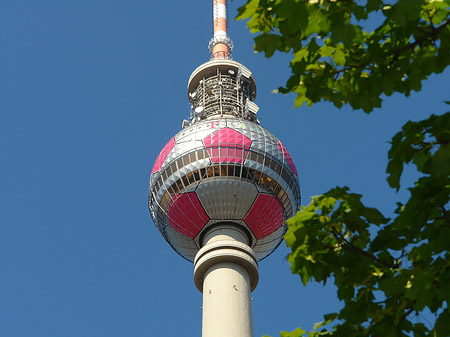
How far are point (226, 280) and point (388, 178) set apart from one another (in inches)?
1401

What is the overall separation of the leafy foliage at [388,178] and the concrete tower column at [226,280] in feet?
106

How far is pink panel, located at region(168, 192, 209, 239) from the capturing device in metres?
46.8

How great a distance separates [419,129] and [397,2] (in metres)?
1.66

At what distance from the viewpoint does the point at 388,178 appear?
8.98 meters

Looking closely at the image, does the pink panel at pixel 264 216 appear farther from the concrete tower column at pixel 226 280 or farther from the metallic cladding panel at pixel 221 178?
the concrete tower column at pixel 226 280

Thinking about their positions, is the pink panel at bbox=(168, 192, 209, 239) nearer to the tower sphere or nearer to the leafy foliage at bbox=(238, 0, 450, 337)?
the tower sphere

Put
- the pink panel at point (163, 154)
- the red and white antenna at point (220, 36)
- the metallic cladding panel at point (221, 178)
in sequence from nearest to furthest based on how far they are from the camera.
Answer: the metallic cladding panel at point (221, 178)
the pink panel at point (163, 154)
the red and white antenna at point (220, 36)

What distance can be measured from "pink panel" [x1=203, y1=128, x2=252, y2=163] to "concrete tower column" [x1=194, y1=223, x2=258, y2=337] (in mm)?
4490

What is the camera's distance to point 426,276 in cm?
838

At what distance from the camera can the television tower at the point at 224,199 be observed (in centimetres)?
4462

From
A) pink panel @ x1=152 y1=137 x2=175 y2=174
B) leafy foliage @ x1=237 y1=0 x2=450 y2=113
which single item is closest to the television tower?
pink panel @ x1=152 y1=137 x2=175 y2=174

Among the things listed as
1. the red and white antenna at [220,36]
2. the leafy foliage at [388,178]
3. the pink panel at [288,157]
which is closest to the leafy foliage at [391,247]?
the leafy foliage at [388,178]

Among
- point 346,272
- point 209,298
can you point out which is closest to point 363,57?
point 346,272

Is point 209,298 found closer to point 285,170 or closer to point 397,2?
point 285,170
